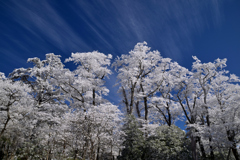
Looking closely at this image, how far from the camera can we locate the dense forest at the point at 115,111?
13.6 m

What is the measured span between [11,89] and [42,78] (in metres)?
4.45

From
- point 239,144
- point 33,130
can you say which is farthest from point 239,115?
point 33,130

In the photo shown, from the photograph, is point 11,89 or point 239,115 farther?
point 11,89

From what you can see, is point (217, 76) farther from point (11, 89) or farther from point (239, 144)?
→ point (11, 89)

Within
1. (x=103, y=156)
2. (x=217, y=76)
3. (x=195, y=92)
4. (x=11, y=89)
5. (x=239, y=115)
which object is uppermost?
(x=217, y=76)

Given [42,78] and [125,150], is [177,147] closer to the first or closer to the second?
[125,150]

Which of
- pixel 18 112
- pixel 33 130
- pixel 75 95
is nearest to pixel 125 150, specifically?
pixel 75 95

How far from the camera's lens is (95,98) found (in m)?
17.8

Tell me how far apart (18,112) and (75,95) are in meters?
5.59

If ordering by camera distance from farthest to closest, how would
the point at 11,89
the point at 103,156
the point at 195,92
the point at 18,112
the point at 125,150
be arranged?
1. the point at 103,156
2. the point at 195,92
3. the point at 18,112
4. the point at 11,89
5. the point at 125,150

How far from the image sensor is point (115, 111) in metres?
14.2

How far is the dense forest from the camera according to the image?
13.6m

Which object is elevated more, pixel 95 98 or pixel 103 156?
pixel 95 98

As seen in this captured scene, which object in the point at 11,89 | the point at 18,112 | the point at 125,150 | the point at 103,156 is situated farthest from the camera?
the point at 103,156
